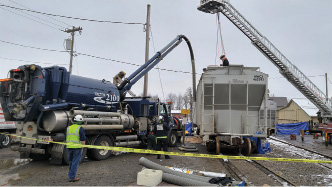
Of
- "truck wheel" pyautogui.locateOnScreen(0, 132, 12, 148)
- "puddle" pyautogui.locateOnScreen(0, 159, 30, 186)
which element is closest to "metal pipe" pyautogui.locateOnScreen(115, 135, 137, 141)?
"puddle" pyautogui.locateOnScreen(0, 159, 30, 186)

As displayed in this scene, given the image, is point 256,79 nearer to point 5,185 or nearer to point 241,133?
point 241,133

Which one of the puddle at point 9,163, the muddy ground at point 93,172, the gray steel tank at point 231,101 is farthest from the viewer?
the gray steel tank at point 231,101

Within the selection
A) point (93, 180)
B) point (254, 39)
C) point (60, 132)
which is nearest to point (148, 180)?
point (93, 180)

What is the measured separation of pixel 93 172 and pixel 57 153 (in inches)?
62.5

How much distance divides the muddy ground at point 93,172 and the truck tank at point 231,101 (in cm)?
222

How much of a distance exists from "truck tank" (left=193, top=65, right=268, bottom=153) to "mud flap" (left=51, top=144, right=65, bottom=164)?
5.97 metres

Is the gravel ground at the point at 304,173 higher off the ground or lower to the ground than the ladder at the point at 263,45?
lower

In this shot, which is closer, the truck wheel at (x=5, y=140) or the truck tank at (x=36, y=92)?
the truck tank at (x=36, y=92)

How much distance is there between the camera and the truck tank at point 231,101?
1116cm

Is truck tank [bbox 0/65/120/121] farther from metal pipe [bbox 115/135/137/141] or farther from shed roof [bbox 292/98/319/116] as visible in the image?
shed roof [bbox 292/98/319/116]

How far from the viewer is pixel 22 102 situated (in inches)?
324

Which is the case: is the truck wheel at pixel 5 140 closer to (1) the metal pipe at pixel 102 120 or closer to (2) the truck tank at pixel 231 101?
(1) the metal pipe at pixel 102 120

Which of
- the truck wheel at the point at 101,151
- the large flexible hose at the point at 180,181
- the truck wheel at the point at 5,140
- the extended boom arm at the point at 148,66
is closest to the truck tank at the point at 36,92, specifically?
the truck wheel at the point at 101,151

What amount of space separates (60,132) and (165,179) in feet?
14.5
